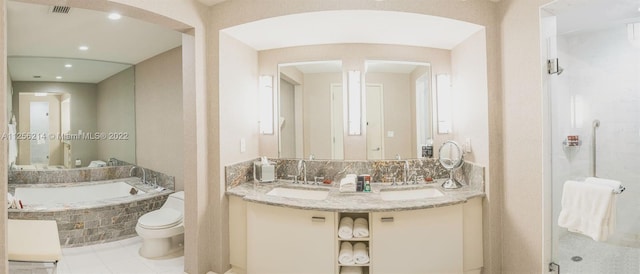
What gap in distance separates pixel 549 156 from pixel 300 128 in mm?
1956

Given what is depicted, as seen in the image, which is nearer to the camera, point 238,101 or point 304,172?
point 238,101

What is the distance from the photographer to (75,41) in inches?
123

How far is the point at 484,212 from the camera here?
2182mm

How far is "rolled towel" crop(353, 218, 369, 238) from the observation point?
76.9 inches

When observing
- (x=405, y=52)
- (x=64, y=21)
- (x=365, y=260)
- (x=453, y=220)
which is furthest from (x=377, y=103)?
(x=64, y=21)

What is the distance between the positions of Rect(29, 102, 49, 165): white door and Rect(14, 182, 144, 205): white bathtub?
1.47 feet

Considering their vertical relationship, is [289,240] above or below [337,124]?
below

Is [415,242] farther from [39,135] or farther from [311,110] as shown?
[39,135]

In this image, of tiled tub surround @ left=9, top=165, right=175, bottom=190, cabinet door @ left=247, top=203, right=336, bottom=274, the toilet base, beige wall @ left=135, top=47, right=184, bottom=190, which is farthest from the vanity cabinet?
tiled tub surround @ left=9, top=165, right=175, bottom=190

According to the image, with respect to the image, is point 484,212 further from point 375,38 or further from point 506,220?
point 375,38

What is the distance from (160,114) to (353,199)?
2.97 meters

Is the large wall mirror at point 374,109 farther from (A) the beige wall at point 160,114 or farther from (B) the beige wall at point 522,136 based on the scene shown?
(A) the beige wall at point 160,114

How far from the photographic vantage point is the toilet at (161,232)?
270 cm

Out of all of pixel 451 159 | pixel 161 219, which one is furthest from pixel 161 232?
pixel 451 159
